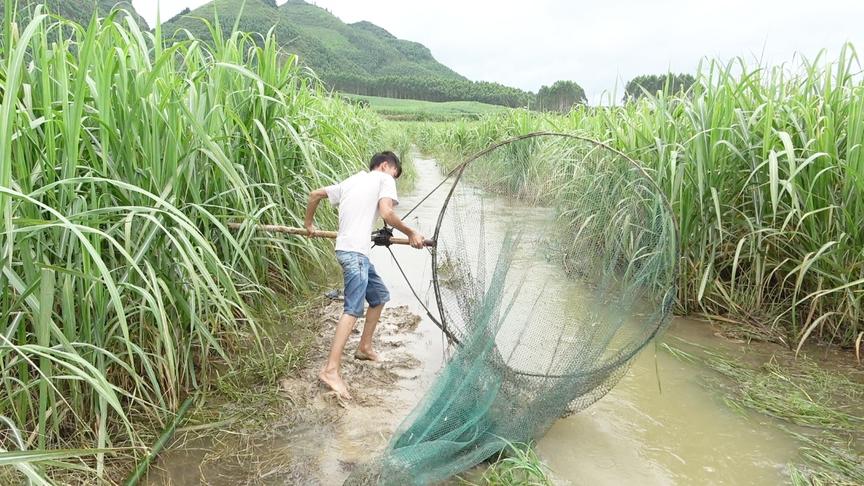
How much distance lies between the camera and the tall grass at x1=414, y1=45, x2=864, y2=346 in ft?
9.23

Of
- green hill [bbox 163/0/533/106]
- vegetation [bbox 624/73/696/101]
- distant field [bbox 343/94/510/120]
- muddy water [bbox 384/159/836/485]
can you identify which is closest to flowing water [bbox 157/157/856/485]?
muddy water [bbox 384/159/836/485]

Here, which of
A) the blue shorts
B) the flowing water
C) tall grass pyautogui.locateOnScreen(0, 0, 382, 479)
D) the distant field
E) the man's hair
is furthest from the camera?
the distant field

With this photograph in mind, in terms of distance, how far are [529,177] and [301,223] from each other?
141cm

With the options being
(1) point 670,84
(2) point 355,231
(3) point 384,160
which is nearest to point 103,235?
(2) point 355,231

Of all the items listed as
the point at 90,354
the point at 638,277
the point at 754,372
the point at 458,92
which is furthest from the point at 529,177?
the point at 458,92

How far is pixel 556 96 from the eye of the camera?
8.24 metres

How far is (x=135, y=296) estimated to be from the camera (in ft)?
6.64

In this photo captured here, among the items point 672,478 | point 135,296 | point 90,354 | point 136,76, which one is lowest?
point 672,478

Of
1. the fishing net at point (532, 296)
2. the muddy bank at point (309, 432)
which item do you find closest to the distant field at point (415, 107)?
the fishing net at point (532, 296)

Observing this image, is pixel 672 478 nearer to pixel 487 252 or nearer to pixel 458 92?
pixel 487 252

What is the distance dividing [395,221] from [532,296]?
74cm

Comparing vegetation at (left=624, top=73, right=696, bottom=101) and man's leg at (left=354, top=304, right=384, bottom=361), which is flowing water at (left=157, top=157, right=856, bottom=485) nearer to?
man's leg at (left=354, top=304, right=384, bottom=361)

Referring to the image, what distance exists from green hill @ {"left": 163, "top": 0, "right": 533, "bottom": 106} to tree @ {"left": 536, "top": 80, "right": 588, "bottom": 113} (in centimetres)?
3520

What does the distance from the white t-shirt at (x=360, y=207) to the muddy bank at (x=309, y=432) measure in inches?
25.6
